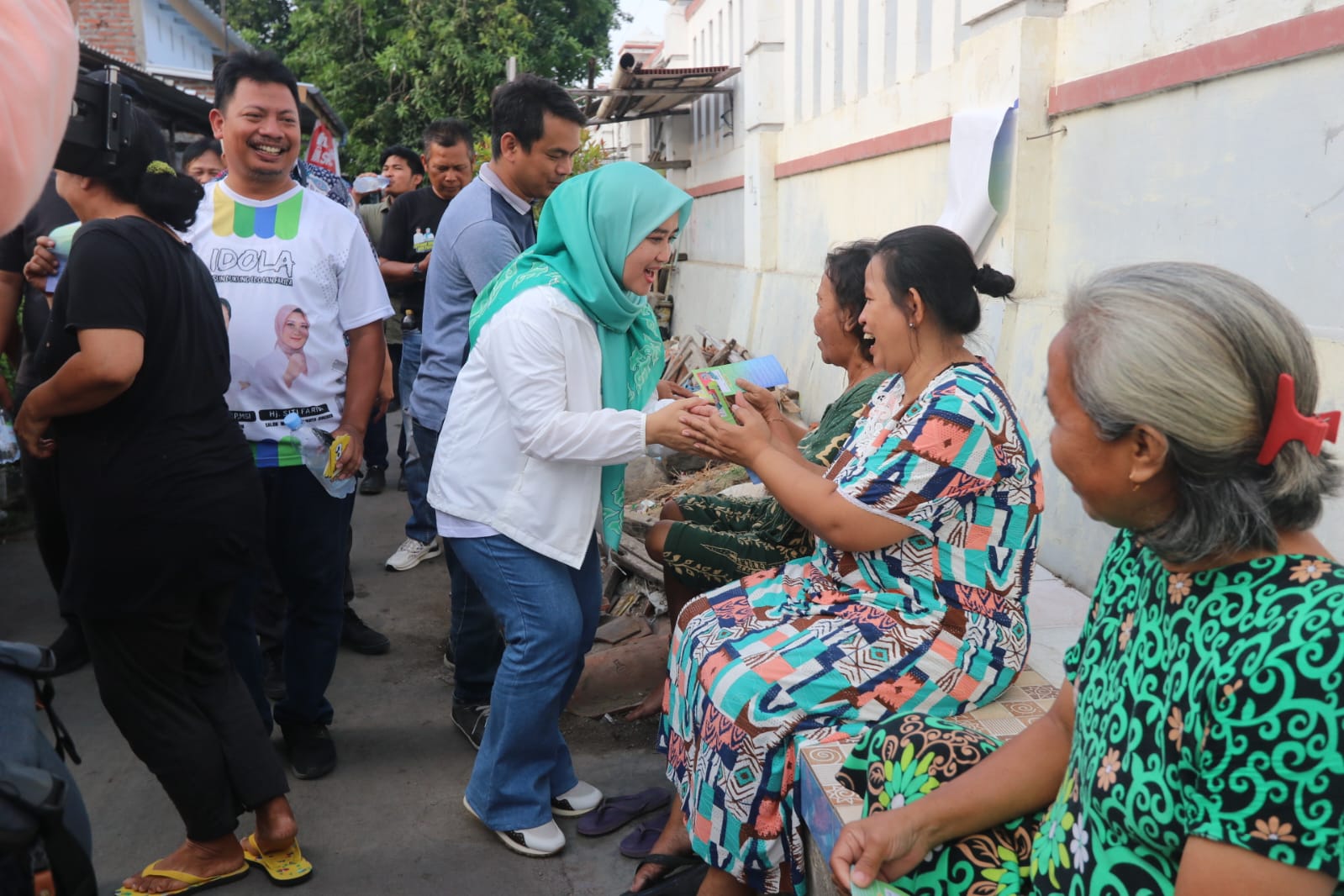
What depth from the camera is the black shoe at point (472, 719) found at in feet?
11.7

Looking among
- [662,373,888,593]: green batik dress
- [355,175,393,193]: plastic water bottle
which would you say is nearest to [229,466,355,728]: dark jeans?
[662,373,888,593]: green batik dress

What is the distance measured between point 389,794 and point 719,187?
937 centimetres

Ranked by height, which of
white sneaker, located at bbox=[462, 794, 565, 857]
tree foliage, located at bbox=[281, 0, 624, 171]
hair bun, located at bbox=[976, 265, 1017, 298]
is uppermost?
tree foliage, located at bbox=[281, 0, 624, 171]

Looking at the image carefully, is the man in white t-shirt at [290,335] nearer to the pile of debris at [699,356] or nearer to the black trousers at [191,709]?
the black trousers at [191,709]

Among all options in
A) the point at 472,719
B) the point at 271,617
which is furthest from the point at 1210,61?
the point at 271,617

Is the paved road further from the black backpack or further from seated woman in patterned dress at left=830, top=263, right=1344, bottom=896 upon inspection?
seated woman in patterned dress at left=830, top=263, right=1344, bottom=896

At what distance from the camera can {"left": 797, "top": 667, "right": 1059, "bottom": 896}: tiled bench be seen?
6.73 ft

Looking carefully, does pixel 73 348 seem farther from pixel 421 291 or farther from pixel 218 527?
pixel 421 291

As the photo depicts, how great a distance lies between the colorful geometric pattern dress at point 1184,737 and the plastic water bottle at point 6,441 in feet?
Result: 13.4

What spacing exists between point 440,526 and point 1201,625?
2.08 meters

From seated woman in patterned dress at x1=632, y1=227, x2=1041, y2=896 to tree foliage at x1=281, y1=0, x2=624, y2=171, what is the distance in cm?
1541

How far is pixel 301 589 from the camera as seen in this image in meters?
3.29

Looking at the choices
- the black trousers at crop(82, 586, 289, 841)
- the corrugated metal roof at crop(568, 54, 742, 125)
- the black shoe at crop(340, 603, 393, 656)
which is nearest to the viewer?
the black trousers at crop(82, 586, 289, 841)

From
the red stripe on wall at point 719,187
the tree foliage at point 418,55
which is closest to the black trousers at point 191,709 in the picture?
the red stripe on wall at point 719,187
